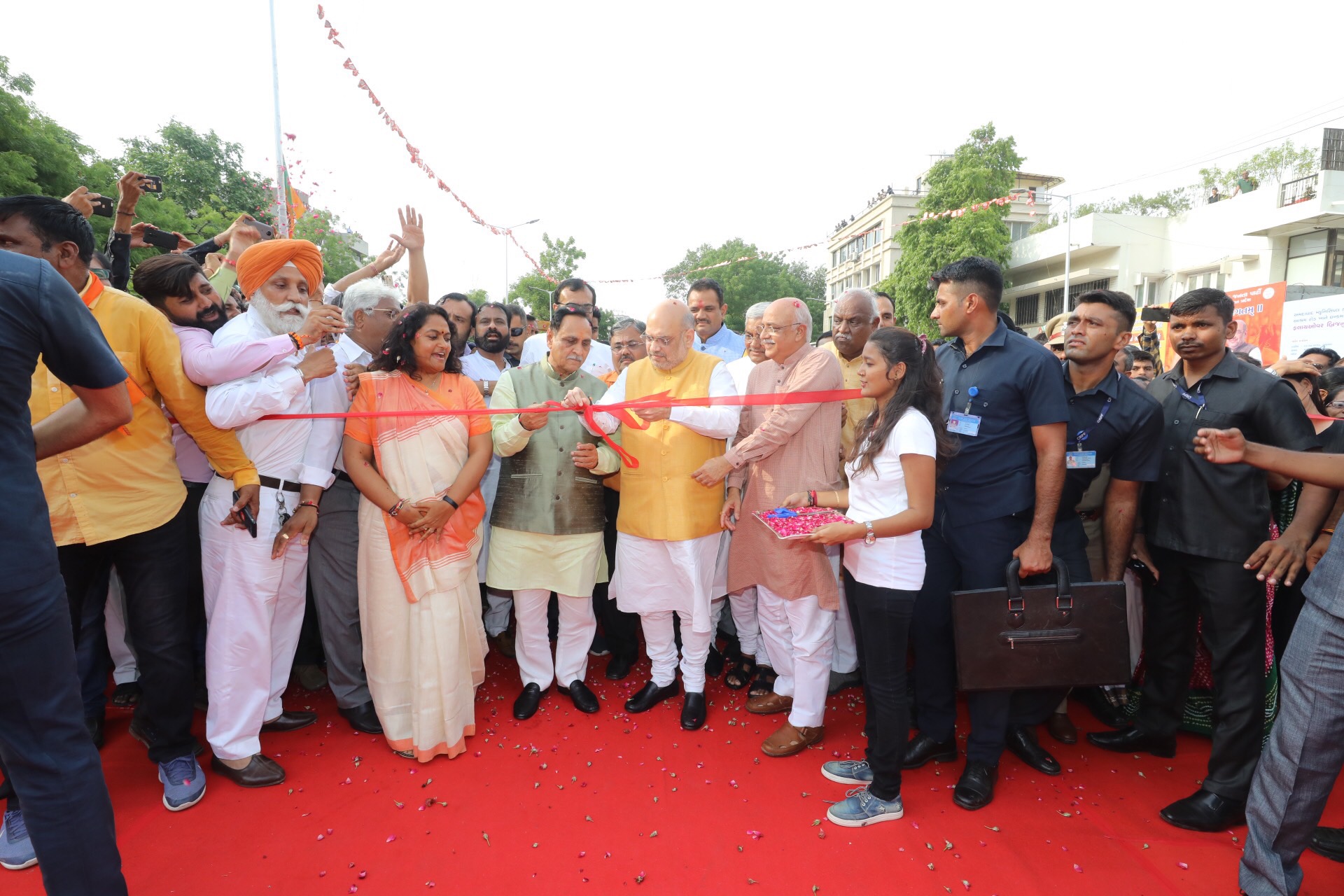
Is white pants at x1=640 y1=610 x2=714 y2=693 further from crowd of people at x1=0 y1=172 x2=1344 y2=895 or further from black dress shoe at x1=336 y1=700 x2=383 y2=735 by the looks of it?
black dress shoe at x1=336 y1=700 x2=383 y2=735

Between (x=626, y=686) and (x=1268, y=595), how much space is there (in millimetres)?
3362

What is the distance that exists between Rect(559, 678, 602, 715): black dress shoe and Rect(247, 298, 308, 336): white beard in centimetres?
238

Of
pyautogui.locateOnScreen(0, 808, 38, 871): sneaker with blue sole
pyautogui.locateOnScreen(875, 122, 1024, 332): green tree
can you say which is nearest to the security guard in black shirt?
pyautogui.locateOnScreen(0, 808, 38, 871): sneaker with blue sole

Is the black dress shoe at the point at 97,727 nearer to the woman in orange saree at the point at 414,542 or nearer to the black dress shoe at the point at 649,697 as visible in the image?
the woman in orange saree at the point at 414,542

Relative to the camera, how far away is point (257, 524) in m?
3.01

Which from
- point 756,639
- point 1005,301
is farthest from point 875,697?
point 1005,301

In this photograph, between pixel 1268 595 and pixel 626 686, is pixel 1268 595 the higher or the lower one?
the higher one

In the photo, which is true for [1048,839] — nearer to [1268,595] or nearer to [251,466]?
[1268,595]

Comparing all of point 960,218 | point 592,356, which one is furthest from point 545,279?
point 592,356

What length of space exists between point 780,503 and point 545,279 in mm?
31211

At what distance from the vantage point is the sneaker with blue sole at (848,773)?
2982mm

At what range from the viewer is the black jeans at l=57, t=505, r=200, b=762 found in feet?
9.08

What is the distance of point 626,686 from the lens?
13.3 feet

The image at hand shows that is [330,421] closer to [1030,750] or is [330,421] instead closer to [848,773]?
[848,773]
